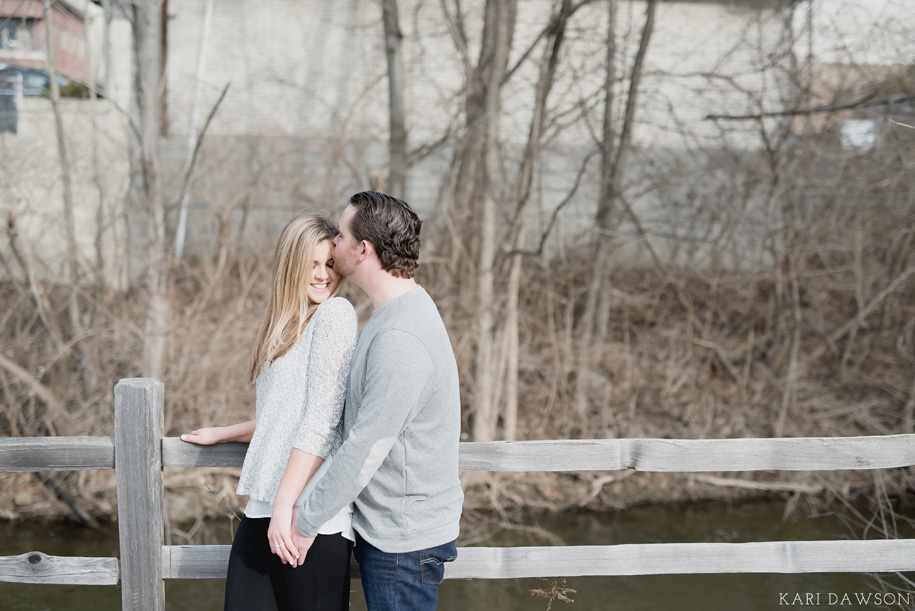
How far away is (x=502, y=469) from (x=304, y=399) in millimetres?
1093

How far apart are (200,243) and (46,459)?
722cm

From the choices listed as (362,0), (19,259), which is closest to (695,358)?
(19,259)

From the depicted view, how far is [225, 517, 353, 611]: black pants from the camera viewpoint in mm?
2166

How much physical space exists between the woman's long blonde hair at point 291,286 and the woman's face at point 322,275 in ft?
0.06

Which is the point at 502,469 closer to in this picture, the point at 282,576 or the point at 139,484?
the point at 282,576

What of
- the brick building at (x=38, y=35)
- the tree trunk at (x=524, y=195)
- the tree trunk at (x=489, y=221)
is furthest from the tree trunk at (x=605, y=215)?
the brick building at (x=38, y=35)

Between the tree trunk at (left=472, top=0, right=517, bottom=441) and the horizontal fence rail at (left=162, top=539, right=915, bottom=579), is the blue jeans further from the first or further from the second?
the tree trunk at (left=472, top=0, right=517, bottom=441)

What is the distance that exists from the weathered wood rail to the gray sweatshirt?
78 centimetres

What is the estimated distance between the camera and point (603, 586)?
5.98 meters

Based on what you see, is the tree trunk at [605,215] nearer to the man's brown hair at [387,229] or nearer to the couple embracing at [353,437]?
the couple embracing at [353,437]

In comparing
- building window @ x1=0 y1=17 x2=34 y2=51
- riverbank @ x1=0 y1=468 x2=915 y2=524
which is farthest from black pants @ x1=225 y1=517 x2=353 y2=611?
building window @ x1=0 y1=17 x2=34 y2=51

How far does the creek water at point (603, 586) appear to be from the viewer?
5520 mm

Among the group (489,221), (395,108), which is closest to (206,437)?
(489,221)

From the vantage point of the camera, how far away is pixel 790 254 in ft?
27.9
